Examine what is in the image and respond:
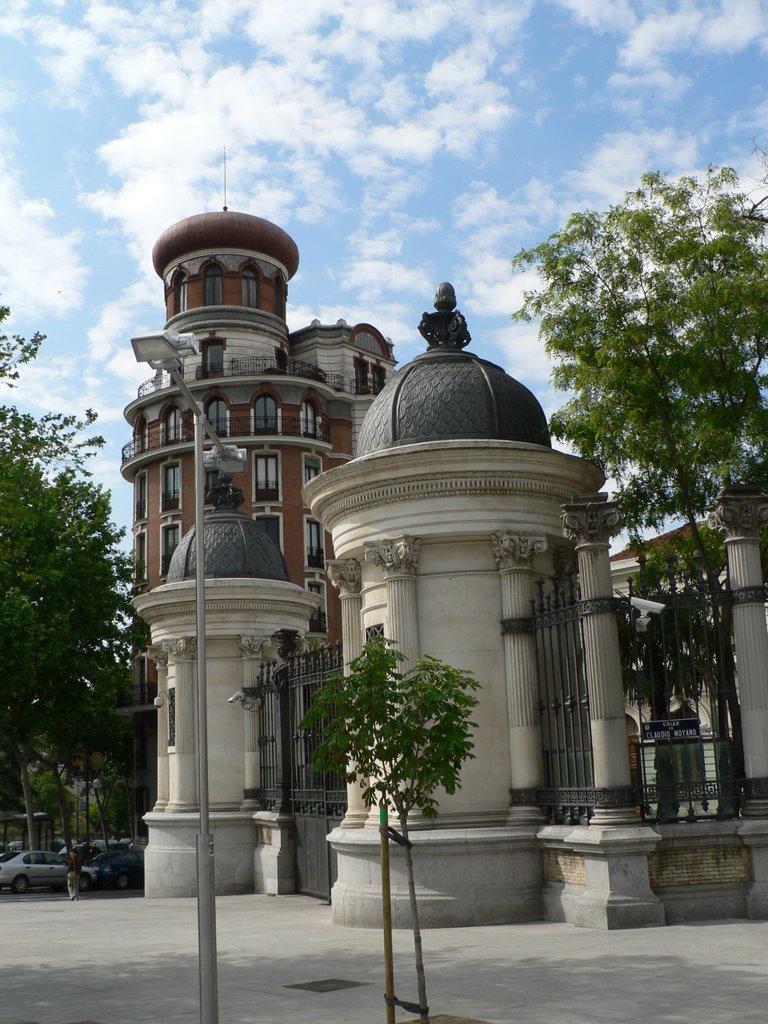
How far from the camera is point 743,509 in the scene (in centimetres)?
1564

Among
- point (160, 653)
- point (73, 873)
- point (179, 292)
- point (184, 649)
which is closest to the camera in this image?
point (184, 649)

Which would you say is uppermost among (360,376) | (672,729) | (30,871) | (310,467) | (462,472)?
(360,376)

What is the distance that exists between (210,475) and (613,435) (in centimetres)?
3839

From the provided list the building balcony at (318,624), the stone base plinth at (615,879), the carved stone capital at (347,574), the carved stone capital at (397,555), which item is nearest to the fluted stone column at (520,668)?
the carved stone capital at (397,555)

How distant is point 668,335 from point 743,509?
14.8ft

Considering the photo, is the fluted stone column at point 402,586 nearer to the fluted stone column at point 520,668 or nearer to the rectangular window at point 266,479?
the fluted stone column at point 520,668

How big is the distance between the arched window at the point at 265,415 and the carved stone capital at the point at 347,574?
3902cm

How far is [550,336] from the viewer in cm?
2002

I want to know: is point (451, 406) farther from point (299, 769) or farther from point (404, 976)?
point (299, 769)

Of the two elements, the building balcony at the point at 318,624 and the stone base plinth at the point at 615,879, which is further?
the building balcony at the point at 318,624

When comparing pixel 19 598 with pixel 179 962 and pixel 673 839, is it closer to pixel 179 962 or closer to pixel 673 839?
pixel 179 962

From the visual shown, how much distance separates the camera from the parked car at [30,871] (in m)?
37.6

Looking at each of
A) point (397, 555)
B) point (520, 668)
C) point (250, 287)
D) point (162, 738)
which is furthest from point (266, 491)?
point (520, 668)

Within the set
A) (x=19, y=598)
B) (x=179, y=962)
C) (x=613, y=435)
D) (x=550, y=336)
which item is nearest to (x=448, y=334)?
(x=550, y=336)
